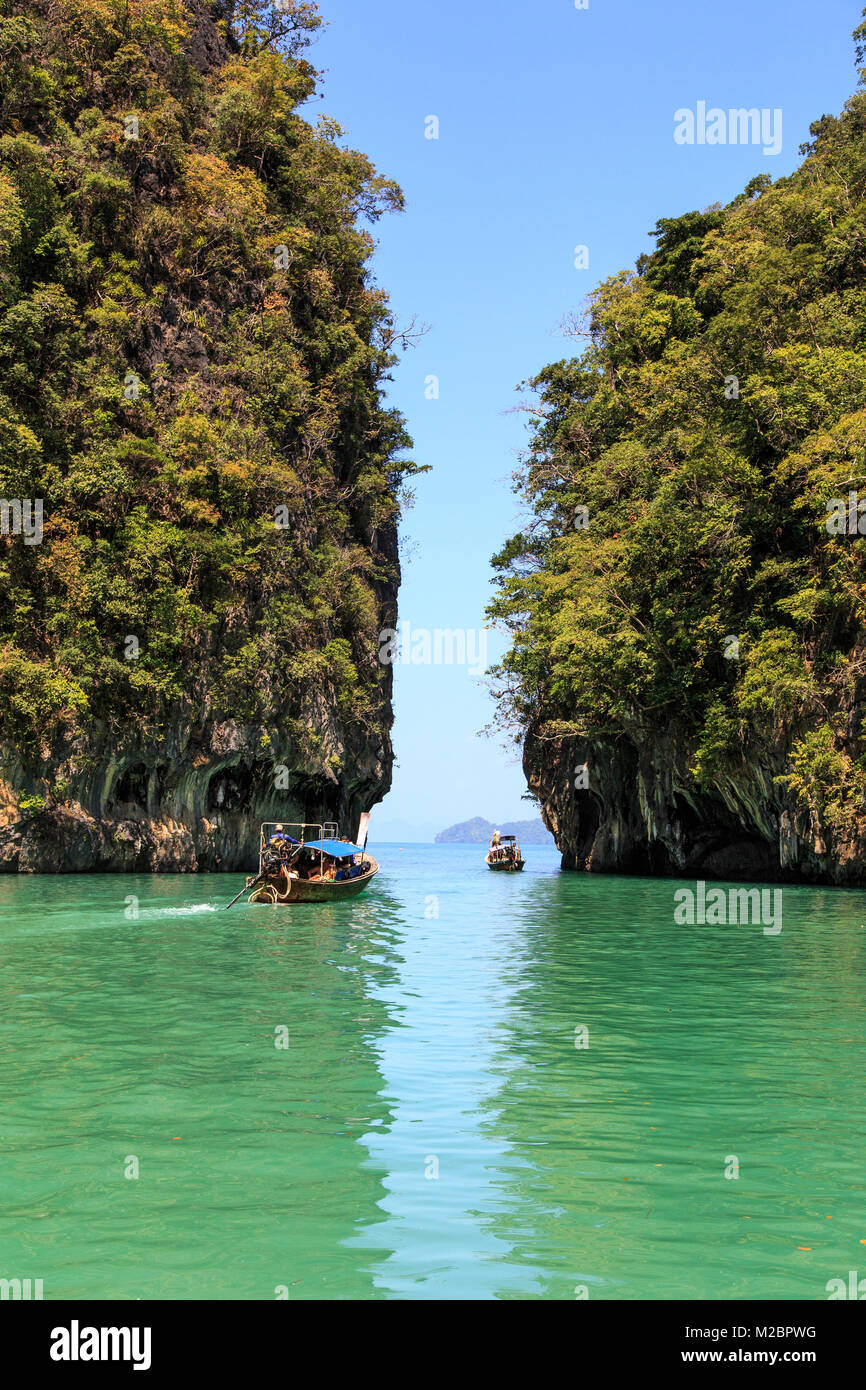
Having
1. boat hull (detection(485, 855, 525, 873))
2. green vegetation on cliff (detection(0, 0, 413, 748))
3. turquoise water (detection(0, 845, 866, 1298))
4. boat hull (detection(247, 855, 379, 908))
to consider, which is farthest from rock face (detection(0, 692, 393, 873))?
turquoise water (detection(0, 845, 866, 1298))

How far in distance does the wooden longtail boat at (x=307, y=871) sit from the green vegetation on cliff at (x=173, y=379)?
789 centimetres

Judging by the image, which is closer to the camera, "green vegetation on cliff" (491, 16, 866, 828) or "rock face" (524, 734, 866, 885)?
"green vegetation on cliff" (491, 16, 866, 828)

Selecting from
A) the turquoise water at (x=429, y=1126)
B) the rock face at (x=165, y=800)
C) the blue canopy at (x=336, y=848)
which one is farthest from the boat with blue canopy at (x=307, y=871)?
the turquoise water at (x=429, y=1126)

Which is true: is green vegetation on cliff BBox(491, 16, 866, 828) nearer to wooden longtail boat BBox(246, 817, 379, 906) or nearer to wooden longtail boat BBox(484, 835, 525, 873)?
wooden longtail boat BBox(484, 835, 525, 873)

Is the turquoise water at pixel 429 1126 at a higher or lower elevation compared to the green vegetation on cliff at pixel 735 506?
lower

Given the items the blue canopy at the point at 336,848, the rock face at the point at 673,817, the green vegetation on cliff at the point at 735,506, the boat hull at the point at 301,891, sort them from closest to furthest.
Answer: the boat hull at the point at 301,891, the blue canopy at the point at 336,848, the green vegetation on cliff at the point at 735,506, the rock face at the point at 673,817

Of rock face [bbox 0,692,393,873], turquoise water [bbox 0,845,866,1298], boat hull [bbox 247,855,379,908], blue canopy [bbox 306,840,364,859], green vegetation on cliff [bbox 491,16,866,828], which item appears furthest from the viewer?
rock face [bbox 0,692,393,873]

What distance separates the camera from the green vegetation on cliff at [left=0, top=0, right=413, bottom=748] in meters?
28.8

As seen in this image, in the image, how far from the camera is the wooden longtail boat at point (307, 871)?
2217 cm

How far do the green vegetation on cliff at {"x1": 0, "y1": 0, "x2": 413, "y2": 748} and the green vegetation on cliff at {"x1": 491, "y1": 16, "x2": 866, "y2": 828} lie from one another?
956 centimetres

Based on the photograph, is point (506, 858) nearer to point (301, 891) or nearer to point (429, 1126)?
point (301, 891)

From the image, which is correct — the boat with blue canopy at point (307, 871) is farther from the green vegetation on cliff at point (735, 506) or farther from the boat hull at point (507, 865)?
the boat hull at point (507, 865)

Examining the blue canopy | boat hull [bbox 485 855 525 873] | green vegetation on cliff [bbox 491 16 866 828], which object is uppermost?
green vegetation on cliff [bbox 491 16 866 828]

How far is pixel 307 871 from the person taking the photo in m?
24.3
